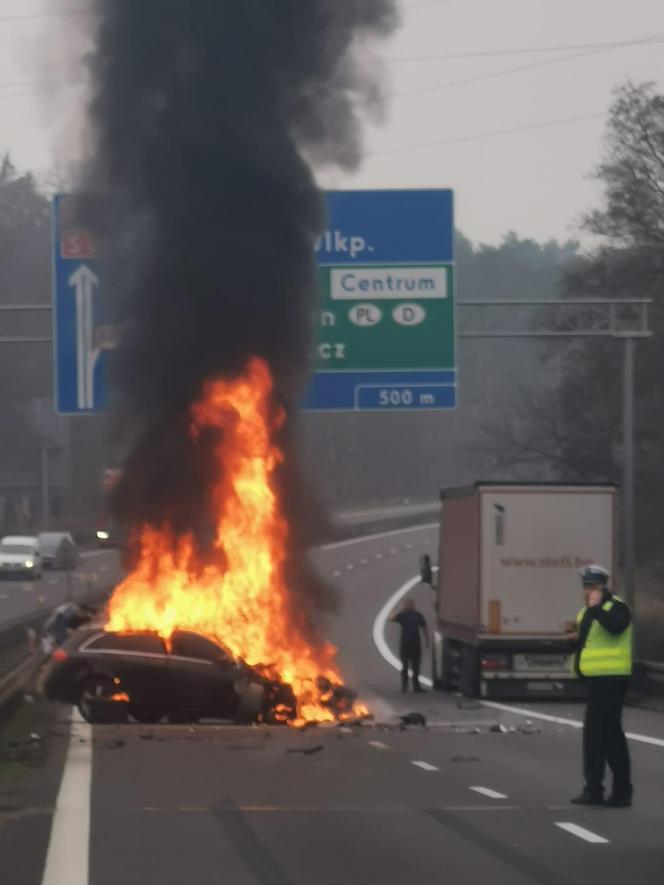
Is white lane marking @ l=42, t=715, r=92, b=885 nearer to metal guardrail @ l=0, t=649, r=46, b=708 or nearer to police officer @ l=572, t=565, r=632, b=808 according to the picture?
metal guardrail @ l=0, t=649, r=46, b=708

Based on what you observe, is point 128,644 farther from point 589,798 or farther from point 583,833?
point 583,833

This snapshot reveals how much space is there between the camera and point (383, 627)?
5662 cm

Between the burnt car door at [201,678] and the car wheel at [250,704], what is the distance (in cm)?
14

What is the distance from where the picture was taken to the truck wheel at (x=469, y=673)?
1181 inches

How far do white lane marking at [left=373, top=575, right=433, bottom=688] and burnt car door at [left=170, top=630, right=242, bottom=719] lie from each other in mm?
13720

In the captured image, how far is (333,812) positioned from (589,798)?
1888mm

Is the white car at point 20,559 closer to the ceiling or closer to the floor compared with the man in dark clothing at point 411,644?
closer to the floor

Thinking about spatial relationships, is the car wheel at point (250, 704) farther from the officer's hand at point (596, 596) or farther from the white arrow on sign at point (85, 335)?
the officer's hand at point (596, 596)

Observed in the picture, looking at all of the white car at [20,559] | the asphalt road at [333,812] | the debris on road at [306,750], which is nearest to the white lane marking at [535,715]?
the asphalt road at [333,812]

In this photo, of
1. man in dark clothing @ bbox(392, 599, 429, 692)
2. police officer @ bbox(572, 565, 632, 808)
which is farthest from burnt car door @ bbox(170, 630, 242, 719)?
man in dark clothing @ bbox(392, 599, 429, 692)

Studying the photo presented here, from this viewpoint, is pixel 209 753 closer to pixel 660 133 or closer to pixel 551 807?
pixel 551 807

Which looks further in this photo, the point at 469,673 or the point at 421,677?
the point at 421,677

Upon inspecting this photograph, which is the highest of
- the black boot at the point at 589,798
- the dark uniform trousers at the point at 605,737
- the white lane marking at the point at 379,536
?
the dark uniform trousers at the point at 605,737

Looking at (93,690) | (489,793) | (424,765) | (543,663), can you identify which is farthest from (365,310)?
(489,793)
